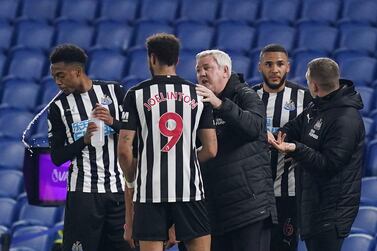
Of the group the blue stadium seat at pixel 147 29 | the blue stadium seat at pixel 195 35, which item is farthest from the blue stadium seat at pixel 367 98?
the blue stadium seat at pixel 147 29

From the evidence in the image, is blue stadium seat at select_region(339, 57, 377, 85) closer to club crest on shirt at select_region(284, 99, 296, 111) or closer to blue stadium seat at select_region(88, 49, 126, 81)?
blue stadium seat at select_region(88, 49, 126, 81)

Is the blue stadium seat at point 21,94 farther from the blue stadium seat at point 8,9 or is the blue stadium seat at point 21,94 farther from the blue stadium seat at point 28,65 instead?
the blue stadium seat at point 8,9

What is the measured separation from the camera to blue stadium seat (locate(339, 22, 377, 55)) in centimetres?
1038

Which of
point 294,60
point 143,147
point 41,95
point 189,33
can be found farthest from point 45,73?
point 143,147

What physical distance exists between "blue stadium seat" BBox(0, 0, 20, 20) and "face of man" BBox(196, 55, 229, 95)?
584 centimetres

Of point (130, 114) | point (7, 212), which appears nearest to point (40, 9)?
point (7, 212)

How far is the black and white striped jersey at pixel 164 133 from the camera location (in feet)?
18.3

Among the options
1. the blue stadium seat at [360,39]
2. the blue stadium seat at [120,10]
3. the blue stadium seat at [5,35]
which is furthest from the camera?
the blue stadium seat at [120,10]

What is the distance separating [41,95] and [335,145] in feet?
16.2

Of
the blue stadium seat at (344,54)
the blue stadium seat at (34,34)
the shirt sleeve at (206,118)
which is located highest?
the blue stadium seat at (34,34)

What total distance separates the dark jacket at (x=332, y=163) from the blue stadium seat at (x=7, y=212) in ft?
12.0

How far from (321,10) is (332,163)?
5.04 metres

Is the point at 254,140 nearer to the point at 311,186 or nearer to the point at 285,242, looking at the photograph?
the point at 311,186

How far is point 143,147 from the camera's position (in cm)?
563
